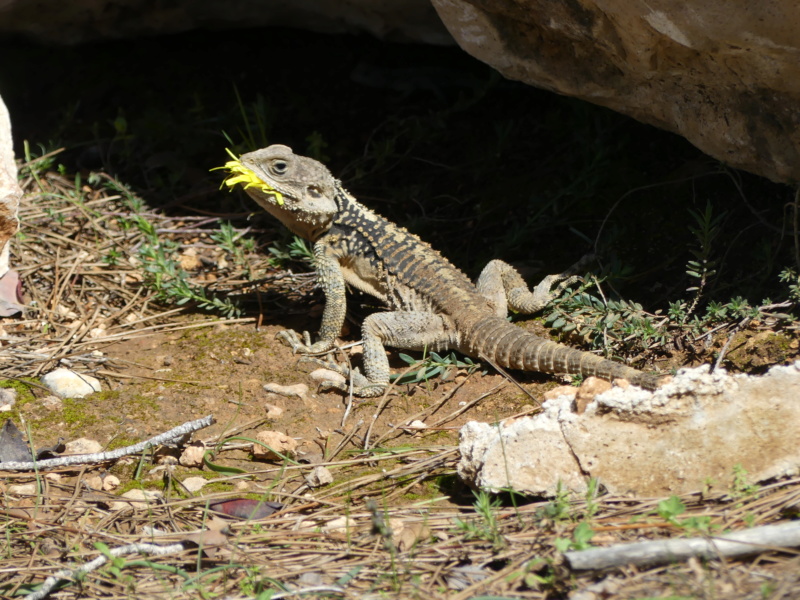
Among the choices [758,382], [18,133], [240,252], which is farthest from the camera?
[18,133]

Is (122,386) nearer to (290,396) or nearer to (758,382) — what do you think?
(290,396)

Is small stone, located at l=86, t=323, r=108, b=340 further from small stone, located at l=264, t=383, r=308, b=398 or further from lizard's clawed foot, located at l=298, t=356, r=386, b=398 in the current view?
lizard's clawed foot, located at l=298, t=356, r=386, b=398

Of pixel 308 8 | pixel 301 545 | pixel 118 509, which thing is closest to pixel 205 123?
pixel 308 8

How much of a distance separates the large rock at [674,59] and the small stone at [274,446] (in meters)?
2.51

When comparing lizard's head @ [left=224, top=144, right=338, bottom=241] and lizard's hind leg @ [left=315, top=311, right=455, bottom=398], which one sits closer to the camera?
lizard's hind leg @ [left=315, top=311, right=455, bottom=398]

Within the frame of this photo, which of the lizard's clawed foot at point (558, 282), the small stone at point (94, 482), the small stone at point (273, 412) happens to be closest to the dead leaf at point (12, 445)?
the small stone at point (94, 482)

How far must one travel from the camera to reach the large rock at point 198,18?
632 centimetres

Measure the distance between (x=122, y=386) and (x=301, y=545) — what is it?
1855mm

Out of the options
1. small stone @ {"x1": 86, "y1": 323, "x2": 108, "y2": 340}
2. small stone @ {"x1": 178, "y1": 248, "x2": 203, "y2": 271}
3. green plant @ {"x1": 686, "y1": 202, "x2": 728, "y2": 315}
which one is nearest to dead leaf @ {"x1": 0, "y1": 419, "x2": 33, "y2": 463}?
small stone @ {"x1": 86, "y1": 323, "x2": 108, "y2": 340}

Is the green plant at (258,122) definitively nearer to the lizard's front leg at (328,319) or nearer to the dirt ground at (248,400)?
the lizard's front leg at (328,319)

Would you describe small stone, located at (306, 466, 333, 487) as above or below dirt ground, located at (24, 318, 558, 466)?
above

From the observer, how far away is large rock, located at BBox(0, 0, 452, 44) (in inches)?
249

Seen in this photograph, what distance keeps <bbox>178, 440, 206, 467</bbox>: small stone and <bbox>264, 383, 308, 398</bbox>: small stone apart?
2.36 feet

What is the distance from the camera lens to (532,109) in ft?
21.0
